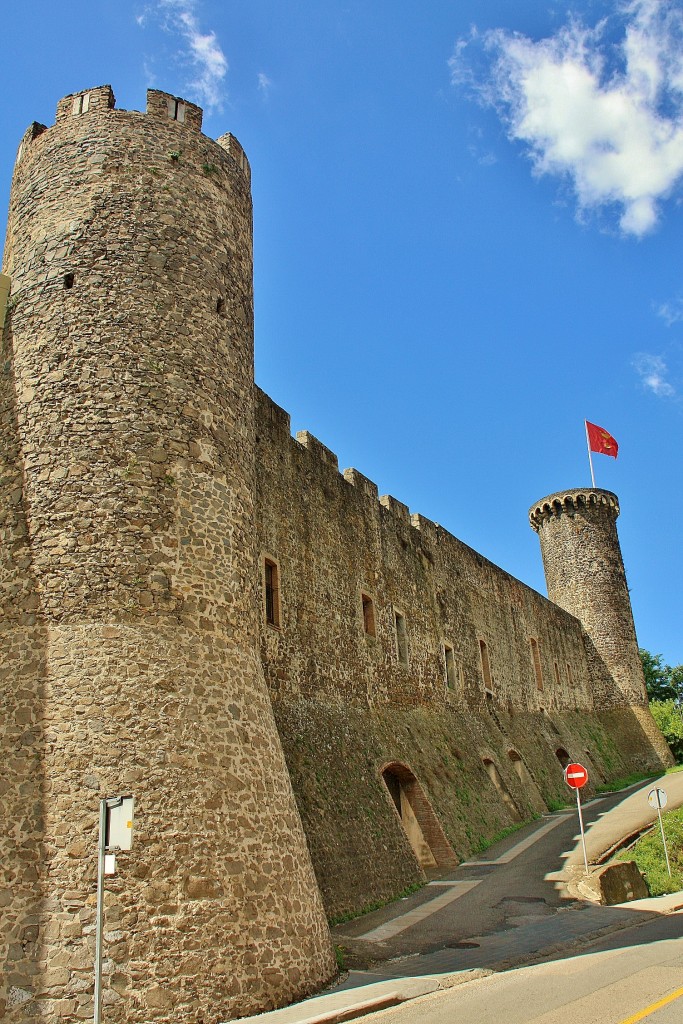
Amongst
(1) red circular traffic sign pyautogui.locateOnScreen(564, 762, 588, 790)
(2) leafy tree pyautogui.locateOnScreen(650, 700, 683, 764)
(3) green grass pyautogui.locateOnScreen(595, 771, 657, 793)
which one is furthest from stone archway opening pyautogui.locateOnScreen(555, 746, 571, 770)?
(1) red circular traffic sign pyautogui.locateOnScreen(564, 762, 588, 790)

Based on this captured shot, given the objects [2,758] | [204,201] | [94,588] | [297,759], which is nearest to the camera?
[2,758]

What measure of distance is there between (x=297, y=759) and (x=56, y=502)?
639 centimetres

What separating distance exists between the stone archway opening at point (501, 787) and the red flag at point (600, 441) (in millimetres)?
23260

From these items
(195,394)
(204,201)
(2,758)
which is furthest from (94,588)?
(204,201)

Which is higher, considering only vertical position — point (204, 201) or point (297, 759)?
point (204, 201)

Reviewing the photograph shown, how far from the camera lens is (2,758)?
8039 mm

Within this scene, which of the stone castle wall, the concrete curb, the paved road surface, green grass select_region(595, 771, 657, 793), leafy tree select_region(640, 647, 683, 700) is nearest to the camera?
the concrete curb

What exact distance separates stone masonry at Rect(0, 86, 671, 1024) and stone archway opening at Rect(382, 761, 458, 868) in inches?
62.2

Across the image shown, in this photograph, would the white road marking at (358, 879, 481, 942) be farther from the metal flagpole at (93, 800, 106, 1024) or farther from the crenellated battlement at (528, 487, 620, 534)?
the crenellated battlement at (528, 487, 620, 534)

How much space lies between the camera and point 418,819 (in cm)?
1739

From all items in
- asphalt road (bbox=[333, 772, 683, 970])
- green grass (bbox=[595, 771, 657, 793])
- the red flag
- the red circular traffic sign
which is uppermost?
the red flag

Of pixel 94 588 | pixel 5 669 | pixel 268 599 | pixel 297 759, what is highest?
pixel 268 599

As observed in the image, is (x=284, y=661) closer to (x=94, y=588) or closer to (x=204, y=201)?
(x=94, y=588)

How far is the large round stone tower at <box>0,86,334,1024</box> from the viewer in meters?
7.39
